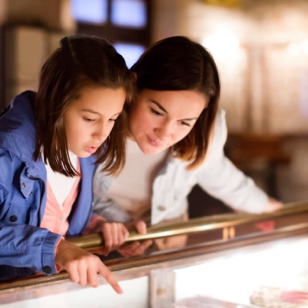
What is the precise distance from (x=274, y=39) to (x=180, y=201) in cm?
531

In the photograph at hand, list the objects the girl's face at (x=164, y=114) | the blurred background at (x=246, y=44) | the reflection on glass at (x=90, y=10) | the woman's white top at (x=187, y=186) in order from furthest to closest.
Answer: the reflection on glass at (x=90, y=10) < the blurred background at (x=246, y=44) < the woman's white top at (x=187, y=186) < the girl's face at (x=164, y=114)

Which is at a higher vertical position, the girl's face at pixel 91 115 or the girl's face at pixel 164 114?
the girl's face at pixel 164 114

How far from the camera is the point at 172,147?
5.46ft

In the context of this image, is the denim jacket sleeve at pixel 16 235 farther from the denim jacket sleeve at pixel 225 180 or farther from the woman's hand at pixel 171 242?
the denim jacket sleeve at pixel 225 180

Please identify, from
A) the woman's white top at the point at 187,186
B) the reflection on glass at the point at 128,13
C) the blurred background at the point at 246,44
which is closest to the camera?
the woman's white top at the point at 187,186

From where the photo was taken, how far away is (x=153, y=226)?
1.44m

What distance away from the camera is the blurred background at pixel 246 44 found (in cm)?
555

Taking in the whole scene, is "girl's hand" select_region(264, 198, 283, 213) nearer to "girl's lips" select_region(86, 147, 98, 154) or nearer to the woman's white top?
the woman's white top

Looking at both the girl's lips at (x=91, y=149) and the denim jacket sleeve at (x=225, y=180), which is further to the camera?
the denim jacket sleeve at (x=225, y=180)

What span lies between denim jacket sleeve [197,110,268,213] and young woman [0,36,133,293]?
0.56m

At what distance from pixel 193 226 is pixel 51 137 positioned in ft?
1.48

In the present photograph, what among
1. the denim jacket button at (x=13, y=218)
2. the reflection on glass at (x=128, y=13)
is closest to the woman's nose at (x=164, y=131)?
the denim jacket button at (x=13, y=218)

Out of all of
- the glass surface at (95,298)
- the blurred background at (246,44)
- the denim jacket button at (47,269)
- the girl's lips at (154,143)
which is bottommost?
the glass surface at (95,298)

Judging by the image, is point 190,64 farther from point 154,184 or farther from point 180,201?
point 180,201
